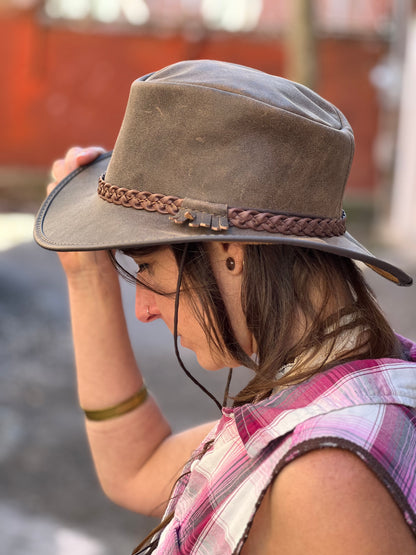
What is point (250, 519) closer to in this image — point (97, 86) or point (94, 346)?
point (94, 346)

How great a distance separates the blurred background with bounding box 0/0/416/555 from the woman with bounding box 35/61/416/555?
3.09 m

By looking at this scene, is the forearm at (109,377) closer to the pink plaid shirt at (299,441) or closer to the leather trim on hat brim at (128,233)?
the leather trim on hat brim at (128,233)

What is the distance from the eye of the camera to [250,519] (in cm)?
109

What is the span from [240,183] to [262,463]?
41 cm

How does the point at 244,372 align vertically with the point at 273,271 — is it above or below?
below

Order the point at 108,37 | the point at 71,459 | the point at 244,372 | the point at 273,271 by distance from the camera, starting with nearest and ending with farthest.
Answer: the point at 273,271 → the point at 71,459 → the point at 244,372 → the point at 108,37

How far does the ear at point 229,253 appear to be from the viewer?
1238 mm

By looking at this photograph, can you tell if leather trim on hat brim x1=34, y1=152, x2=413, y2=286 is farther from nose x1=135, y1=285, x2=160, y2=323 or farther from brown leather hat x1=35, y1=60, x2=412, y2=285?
nose x1=135, y1=285, x2=160, y2=323

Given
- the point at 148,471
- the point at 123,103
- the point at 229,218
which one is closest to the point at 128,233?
the point at 229,218

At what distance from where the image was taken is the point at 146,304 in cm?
137

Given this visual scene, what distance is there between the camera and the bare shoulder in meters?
1.01

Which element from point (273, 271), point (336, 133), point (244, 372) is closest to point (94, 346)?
point (273, 271)

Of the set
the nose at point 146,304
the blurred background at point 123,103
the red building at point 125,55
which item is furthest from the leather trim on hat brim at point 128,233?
the red building at point 125,55

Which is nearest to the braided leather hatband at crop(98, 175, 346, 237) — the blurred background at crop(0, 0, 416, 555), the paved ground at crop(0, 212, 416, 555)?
the paved ground at crop(0, 212, 416, 555)
